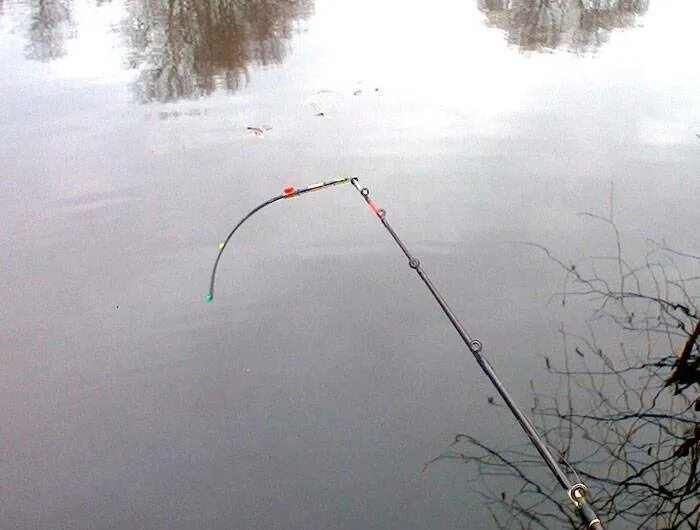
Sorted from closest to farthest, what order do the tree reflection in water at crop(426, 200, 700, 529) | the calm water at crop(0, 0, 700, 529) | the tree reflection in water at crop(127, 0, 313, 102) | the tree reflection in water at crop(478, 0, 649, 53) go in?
1. the tree reflection in water at crop(426, 200, 700, 529)
2. the calm water at crop(0, 0, 700, 529)
3. the tree reflection in water at crop(127, 0, 313, 102)
4. the tree reflection in water at crop(478, 0, 649, 53)

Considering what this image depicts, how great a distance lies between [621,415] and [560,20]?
655cm

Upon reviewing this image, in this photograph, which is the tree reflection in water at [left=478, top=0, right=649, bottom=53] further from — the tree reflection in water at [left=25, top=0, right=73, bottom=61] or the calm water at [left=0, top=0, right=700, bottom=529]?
the tree reflection in water at [left=25, top=0, right=73, bottom=61]

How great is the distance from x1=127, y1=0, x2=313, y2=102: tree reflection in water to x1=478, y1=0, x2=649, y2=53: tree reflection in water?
245 centimetres

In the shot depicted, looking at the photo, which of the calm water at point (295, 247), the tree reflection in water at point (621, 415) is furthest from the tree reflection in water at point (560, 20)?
the tree reflection in water at point (621, 415)

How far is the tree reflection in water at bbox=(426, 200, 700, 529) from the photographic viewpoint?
2.67 meters

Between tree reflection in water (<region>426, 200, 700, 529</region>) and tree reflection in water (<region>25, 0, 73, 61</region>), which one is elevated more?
tree reflection in water (<region>25, 0, 73, 61</region>)

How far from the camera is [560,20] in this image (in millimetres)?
8383

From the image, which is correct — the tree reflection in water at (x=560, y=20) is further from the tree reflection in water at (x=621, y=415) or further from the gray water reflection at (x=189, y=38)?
the tree reflection in water at (x=621, y=415)

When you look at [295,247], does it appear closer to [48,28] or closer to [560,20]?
[560,20]

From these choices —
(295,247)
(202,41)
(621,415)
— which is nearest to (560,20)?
(202,41)

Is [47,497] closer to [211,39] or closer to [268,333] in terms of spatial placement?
[268,333]

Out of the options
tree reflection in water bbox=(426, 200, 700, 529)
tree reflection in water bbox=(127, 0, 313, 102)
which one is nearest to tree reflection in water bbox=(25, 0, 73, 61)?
tree reflection in water bbox=(127, 0, 313, 102)

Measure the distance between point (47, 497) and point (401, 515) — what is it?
1378 millimetres

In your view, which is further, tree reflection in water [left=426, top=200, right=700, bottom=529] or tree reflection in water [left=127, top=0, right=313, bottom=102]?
tree reflection in water [left=127, top=0, right=313, bottom=102]
